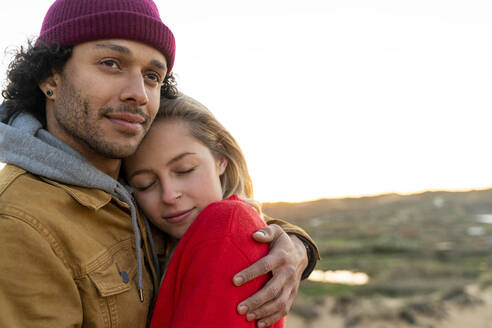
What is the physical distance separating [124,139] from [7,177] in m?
0.61

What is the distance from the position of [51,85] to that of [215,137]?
95 centimetres

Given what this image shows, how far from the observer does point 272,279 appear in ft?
7.39

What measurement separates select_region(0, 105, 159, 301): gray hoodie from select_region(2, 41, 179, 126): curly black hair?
8.7 inches

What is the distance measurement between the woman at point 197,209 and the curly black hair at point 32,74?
1.90 ft

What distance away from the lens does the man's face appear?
7.89 ft

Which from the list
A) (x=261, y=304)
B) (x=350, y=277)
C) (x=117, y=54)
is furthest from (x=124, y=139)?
(x=350, y=277)

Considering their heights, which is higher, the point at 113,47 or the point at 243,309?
the point at 113,47

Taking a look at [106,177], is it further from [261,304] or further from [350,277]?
[350,277]

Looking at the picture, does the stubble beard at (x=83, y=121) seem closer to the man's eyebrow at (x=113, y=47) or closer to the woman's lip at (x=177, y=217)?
the man's eyebrow at (x=113, y=47)

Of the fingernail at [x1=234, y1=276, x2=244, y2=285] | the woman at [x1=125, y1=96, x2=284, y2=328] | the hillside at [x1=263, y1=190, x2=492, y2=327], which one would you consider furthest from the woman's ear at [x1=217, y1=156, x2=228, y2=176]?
the hillside at [x1=263, y1=190, x2=492, y2=327]

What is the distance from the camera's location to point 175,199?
106 inches

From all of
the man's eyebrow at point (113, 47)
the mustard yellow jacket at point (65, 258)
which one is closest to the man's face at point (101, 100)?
the man's eyebrow at point (113, 47)

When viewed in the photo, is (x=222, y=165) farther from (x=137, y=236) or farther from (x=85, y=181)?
(x=85, y=181)

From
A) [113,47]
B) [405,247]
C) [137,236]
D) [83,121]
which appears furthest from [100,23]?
[405,247]
